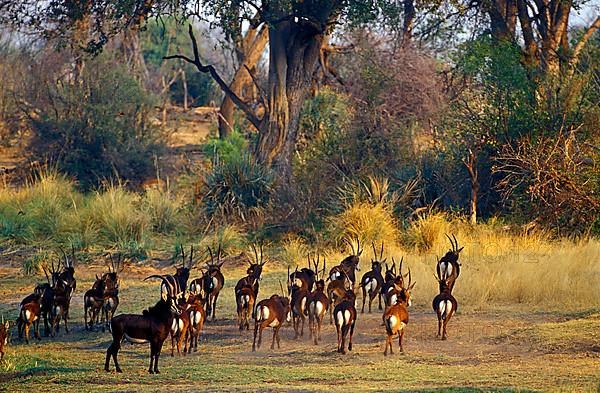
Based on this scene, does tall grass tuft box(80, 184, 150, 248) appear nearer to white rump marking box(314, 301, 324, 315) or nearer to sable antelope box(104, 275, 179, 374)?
white rump marking box(314, 301, 324, 315)

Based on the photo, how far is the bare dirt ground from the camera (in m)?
9.91

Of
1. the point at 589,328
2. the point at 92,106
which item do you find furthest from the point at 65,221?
the point at 589,328

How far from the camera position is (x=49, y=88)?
30.4 metres

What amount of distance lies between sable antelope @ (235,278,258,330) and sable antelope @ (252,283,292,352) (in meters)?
0.74

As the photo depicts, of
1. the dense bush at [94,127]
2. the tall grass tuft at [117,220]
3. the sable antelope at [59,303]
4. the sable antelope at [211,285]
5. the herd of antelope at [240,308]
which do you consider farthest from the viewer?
the dense bush at [94,127]

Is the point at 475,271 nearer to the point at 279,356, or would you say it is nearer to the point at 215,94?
the point at 279,356

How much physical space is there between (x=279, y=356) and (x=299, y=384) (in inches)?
75.9

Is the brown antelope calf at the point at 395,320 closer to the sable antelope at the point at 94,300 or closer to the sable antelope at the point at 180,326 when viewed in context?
the sable antelope at the point at 180,326

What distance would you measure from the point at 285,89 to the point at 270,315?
1290 centimetres

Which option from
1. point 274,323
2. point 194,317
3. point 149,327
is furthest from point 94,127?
point 149,327

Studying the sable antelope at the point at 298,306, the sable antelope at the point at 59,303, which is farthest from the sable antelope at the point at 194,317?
the sable antelope at the point at 59,303

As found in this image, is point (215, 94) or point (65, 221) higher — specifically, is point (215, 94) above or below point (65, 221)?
above

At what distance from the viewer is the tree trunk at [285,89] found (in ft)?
78.7

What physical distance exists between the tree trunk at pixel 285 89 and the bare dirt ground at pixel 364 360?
9.71 meters
